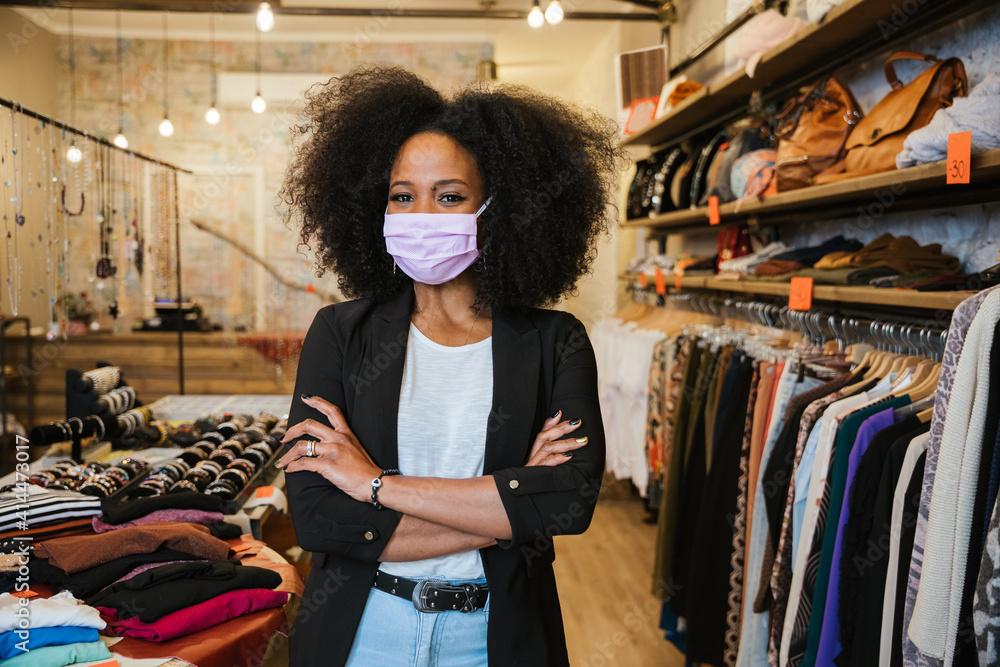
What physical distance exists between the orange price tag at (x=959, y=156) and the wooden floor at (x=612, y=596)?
82.4 inches

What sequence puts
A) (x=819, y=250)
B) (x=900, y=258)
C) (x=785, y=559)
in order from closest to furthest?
1. (x=785, y=559)
2. (x=900, y=258)
3. (x=819, y=250)

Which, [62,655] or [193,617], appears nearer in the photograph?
[62,655]

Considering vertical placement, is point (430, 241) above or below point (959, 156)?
below

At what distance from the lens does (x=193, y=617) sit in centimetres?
159

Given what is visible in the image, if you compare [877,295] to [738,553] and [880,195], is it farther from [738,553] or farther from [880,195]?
[738,553]

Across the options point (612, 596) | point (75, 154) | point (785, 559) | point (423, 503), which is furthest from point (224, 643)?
point (75, 154)

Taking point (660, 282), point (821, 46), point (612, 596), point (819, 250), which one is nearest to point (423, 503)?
point (819, 250)

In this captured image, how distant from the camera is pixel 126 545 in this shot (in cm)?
176

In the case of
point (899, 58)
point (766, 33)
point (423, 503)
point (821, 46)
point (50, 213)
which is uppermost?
point (766, 33)

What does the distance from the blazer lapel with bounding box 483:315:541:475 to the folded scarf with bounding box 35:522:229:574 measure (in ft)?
2.96

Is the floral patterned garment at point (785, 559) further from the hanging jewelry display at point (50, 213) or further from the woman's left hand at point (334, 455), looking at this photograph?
the hanging jewelry display at point (50, 213)

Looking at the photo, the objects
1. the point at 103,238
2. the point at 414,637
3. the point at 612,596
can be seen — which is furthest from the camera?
the point at 103,238

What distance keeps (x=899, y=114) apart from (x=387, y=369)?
1569 mm

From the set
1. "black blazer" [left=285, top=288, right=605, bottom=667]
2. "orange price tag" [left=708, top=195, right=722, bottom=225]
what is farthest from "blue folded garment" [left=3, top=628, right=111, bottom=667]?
"orange price tag" [left=708, top=195, right=722, bottom=225]
